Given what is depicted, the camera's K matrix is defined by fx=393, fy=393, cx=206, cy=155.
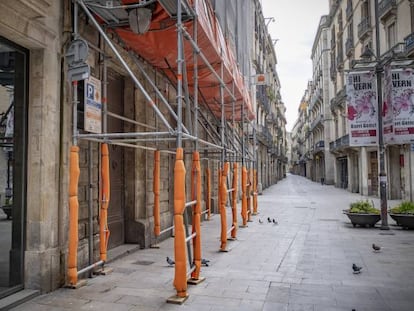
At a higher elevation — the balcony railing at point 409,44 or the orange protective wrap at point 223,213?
the balcony railing at point 409,44

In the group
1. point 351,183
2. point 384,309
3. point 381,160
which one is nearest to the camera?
point 384,309

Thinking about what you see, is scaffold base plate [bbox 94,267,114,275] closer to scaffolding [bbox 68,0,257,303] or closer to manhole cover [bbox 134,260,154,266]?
scaffolding [bbox 68,0,257,303]

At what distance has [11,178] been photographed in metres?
5.25

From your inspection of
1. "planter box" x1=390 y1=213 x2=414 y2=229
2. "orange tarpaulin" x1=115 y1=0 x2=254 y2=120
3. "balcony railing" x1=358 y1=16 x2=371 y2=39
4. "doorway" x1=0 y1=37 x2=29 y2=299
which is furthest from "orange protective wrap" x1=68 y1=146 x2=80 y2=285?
"balcony railing" x1=358 y1=16 x2=371 y2=39

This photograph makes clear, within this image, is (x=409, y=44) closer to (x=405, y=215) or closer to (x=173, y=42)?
(x=405, y=215)

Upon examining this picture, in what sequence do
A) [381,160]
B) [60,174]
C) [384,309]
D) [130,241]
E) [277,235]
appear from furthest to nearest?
[381,160], [277,235], [130,241], [60,174], [384,309]

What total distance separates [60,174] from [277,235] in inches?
252

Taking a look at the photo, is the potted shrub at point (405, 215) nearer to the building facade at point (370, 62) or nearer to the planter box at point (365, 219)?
the planter box at point (365, 219)

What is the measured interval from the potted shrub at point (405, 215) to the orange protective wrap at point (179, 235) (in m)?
8.31

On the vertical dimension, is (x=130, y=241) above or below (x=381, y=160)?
below

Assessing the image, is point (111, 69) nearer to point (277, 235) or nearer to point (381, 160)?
point (277, 235)

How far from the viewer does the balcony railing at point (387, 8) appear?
19.6m

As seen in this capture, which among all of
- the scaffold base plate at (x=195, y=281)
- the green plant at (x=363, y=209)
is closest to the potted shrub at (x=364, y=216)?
the green plant at (x=363, y=209)

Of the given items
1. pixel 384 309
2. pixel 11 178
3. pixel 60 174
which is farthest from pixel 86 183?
pixel 384 309
